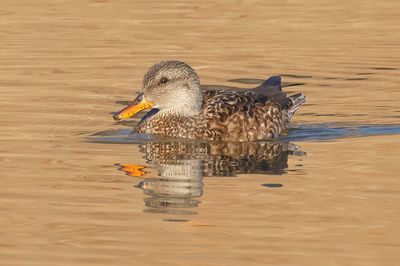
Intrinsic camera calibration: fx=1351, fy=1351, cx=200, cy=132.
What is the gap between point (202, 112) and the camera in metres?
15.3

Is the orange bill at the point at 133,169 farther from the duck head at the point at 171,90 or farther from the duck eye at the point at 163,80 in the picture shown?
the duck eye at the point at 163,80

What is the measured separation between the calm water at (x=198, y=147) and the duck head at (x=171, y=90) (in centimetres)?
50

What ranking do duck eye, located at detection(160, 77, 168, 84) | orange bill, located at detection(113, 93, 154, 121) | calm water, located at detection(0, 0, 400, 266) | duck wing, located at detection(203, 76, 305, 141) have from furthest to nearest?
duck eye, located at detection(160, 77, 168, 84) < duck wing, located at detection(203, 76, 305, 141) < orange bill, located at detection(113, 93, 154, 121) < calm water, located at detection(0, 0, 400, 266)

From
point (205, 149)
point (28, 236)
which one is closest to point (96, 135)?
point (205, 149)

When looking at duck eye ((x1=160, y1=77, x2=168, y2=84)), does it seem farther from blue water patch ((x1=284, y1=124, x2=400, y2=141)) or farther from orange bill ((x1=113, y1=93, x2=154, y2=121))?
blue water patch ((x1=284, y1=124, x2=400, y2=141))

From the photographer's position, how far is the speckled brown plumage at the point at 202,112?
15.1 metres

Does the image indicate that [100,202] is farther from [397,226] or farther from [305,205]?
[397,226]

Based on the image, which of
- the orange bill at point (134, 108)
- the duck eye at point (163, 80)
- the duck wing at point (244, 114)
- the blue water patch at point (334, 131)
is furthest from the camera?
the duck eye at point (163, 80)

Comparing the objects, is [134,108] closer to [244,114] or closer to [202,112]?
[202,112]

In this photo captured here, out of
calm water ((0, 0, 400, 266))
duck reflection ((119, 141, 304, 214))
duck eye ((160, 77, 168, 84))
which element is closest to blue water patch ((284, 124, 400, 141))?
calm water ((0, 0, 400, 266))

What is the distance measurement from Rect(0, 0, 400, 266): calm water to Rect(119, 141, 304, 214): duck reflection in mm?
22

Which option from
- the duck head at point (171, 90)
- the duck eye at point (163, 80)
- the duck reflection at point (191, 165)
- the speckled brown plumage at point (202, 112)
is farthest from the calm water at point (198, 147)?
A: the duck eye at point (163, 80)

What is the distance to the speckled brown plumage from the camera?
15.1 metres

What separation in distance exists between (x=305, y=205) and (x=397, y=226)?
102 cm
